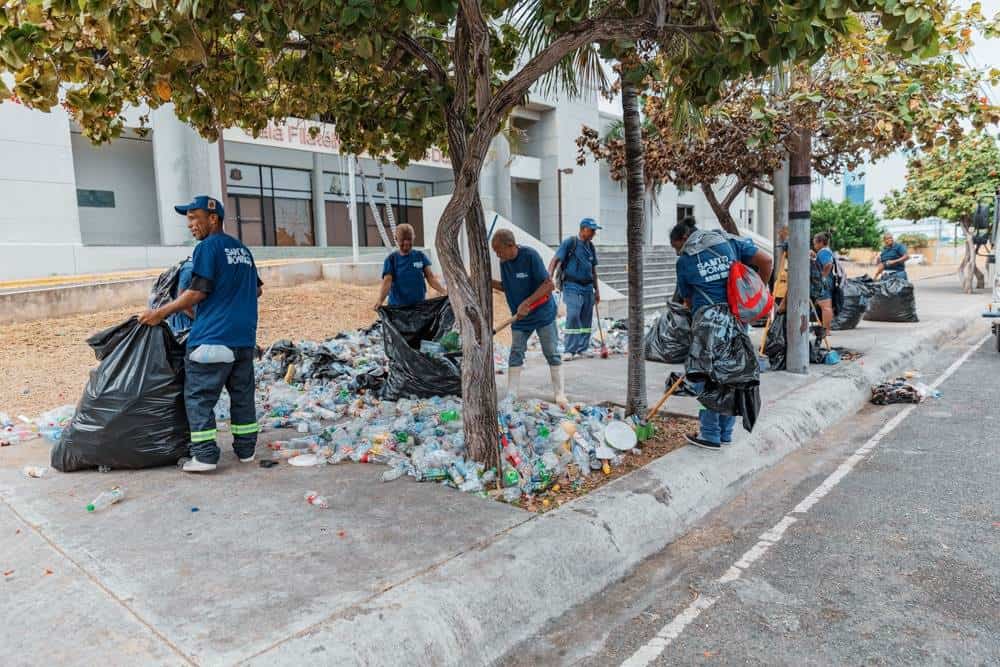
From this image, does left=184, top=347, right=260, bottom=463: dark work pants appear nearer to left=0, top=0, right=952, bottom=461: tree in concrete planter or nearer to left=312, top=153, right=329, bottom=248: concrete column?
left=0, top=0, right=952, bottom=461: tree in concrete planter

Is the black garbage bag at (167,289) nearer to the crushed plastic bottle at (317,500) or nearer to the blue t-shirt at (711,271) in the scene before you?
the crushed plastic bottle at (317,500)

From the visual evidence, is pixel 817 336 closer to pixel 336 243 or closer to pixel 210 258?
pixel 210 258

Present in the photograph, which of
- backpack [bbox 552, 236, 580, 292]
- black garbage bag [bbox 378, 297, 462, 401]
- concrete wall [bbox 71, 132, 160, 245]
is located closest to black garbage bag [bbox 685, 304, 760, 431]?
black garbage bag [bbox 378, 297, 462, 401]

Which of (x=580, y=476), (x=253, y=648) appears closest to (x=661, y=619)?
(x=580, y=476)


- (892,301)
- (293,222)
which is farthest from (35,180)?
(892,301)

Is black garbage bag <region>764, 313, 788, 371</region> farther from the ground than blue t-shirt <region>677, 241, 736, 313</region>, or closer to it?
closer to it

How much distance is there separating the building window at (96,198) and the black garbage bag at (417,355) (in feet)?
52.9

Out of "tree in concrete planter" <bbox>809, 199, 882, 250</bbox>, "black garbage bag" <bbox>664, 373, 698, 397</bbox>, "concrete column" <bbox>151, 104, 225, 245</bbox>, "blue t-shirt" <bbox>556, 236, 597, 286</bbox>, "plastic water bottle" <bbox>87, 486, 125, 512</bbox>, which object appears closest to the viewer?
"plastic water bottle" <bbox>87, 486, 125, 512</bbox>

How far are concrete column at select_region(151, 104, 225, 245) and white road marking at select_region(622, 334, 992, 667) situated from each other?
1645cm

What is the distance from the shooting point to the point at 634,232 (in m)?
5.05

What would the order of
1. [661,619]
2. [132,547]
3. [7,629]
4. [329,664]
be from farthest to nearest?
[132,547]
[661,619]
[7,629]
[329,664]

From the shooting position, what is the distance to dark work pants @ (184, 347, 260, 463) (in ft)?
14.3

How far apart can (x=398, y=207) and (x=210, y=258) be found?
2325 centimetres

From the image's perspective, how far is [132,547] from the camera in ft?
10.8
